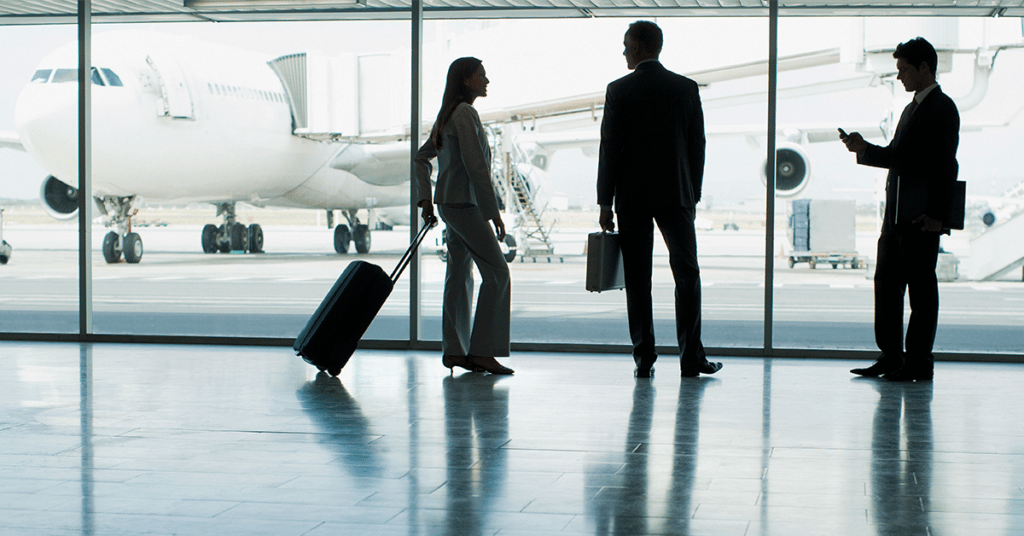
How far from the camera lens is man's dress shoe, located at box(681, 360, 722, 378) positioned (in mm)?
3654

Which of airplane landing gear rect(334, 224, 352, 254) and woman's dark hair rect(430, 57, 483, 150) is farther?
airplane landing gear rect(334, 224, 352, 254)

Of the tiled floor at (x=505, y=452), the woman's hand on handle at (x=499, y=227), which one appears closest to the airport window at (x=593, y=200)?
the woman's hand on handle at (x=499, y=227)

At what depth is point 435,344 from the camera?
179 inches

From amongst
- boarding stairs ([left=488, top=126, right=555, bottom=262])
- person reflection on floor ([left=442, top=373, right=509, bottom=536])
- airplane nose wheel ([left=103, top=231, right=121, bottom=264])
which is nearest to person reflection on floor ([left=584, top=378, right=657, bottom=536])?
person reflection on floor ([left=442, top=373, right=509, bottom=536])

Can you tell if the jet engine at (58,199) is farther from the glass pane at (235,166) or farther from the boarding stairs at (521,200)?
the boarding stairs at (521,200)

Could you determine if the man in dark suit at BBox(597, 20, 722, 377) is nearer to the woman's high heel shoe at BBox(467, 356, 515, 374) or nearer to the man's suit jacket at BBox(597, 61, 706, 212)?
the man's suit jacket at BBox(597, 61, 706, 212)

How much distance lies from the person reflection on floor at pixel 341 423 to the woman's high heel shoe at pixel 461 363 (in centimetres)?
42

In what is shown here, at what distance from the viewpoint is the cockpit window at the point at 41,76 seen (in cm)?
856

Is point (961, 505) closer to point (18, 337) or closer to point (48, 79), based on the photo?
point (18, 337)

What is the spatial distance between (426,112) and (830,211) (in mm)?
8943

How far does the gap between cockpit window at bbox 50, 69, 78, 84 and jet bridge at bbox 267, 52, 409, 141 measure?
199cm

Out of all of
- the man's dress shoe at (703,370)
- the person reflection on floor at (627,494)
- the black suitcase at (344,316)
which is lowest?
the person reflection on floor at (627,494)

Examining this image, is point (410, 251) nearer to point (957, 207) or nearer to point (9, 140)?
point (957, 207)

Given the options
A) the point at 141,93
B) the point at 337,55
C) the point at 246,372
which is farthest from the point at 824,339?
the point at 141,93
